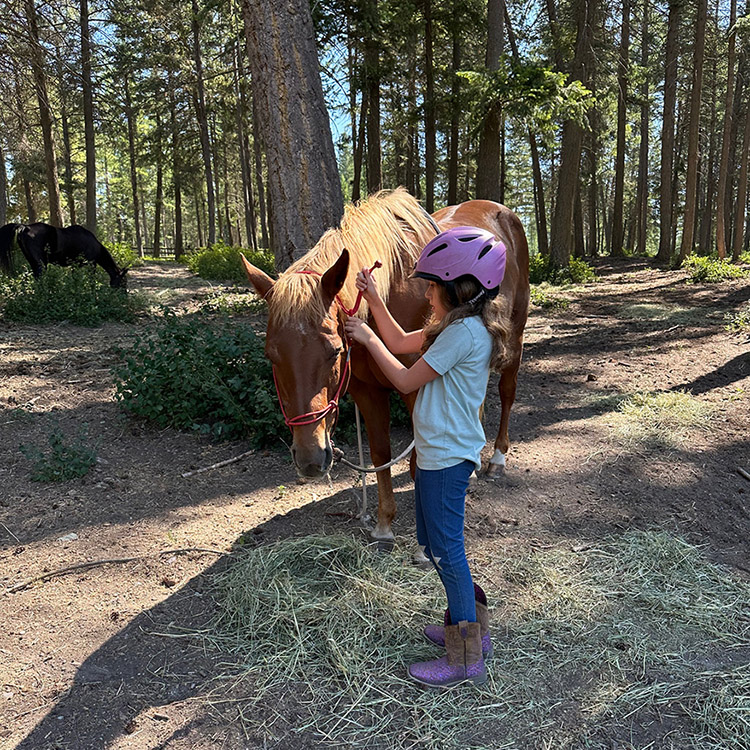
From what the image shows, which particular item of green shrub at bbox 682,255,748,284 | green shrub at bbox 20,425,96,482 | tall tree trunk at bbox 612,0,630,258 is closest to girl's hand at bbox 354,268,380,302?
green shrub at bbox 20,425,96,482

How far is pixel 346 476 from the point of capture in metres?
4.48

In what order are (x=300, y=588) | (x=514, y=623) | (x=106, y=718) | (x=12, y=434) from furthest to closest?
(x=12, y=434) → (x=300, y=588) → (x=514, y=623) → (x=106, y=718)

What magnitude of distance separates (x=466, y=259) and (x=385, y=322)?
49 cm

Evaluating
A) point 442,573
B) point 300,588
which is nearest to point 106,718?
point 300,588

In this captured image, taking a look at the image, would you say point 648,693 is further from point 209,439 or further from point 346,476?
point 209,439

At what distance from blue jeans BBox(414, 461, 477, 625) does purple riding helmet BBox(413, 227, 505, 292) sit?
0.74 meters

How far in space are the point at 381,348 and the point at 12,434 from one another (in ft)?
14.1

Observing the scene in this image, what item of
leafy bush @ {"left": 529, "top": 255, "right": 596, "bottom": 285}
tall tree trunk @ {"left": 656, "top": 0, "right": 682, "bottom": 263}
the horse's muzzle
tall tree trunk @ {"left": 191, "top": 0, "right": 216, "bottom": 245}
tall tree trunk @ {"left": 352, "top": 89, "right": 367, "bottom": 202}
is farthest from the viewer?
tall tree trunk @ {"left": 191, "top": 0, "right": 216, "bottom": 245}

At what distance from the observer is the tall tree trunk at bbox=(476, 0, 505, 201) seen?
477 inches

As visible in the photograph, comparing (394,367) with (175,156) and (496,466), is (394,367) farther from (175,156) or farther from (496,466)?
(175,156)

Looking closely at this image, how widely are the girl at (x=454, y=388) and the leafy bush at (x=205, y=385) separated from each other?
269 centimetres

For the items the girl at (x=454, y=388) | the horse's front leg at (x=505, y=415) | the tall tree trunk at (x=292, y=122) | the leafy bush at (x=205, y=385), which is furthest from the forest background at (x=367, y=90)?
the girl at (x=454, y=388)

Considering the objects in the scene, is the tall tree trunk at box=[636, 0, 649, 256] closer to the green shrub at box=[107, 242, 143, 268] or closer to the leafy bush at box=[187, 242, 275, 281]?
the leafy bush at box=[187, 242, 275, 281]

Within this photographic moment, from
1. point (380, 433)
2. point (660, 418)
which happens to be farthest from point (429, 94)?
point (380, 433)
